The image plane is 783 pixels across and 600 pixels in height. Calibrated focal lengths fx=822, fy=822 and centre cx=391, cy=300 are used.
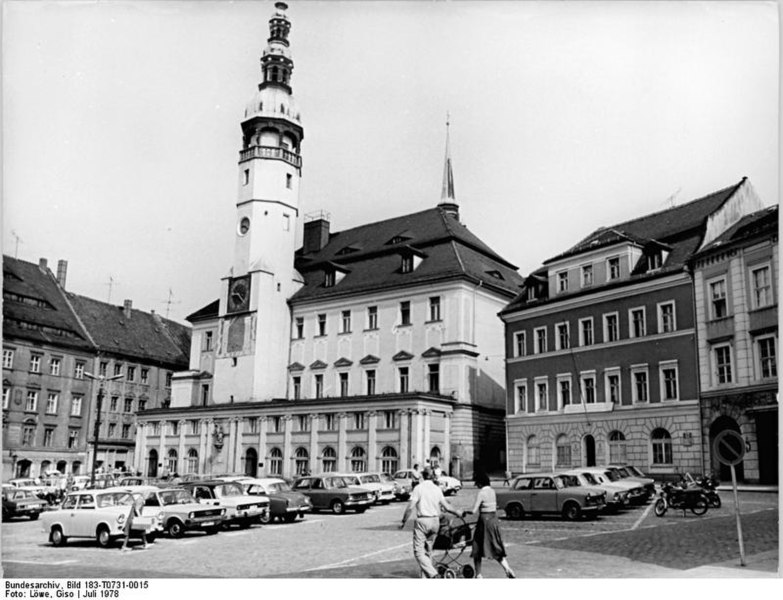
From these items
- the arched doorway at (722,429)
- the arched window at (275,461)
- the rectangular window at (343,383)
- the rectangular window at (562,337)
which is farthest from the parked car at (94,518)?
the rectangular window at (343,383)

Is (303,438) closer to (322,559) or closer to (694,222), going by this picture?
(694,222)

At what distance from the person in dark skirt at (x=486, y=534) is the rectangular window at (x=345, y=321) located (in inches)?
1532

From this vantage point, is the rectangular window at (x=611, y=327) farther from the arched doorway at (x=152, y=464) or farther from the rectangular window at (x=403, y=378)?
the arched doorway at (x=152, y=464)

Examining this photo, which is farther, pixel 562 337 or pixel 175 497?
pixel 562 337

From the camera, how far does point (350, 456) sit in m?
43.4

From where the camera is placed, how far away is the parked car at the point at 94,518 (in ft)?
56.6

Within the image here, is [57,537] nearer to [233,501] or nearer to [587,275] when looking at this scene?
[233,501]

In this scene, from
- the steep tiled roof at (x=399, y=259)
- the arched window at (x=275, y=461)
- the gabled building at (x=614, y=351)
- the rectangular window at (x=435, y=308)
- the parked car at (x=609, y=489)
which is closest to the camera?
the parked car at (x=609, y=489)

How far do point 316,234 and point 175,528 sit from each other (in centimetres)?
4035

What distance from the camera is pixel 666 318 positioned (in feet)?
104

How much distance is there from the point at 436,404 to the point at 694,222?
659 inches

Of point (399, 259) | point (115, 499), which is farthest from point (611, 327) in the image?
point (115, 499)

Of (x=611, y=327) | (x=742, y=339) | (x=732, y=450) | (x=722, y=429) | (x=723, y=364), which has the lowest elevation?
(x=732, y=450)
